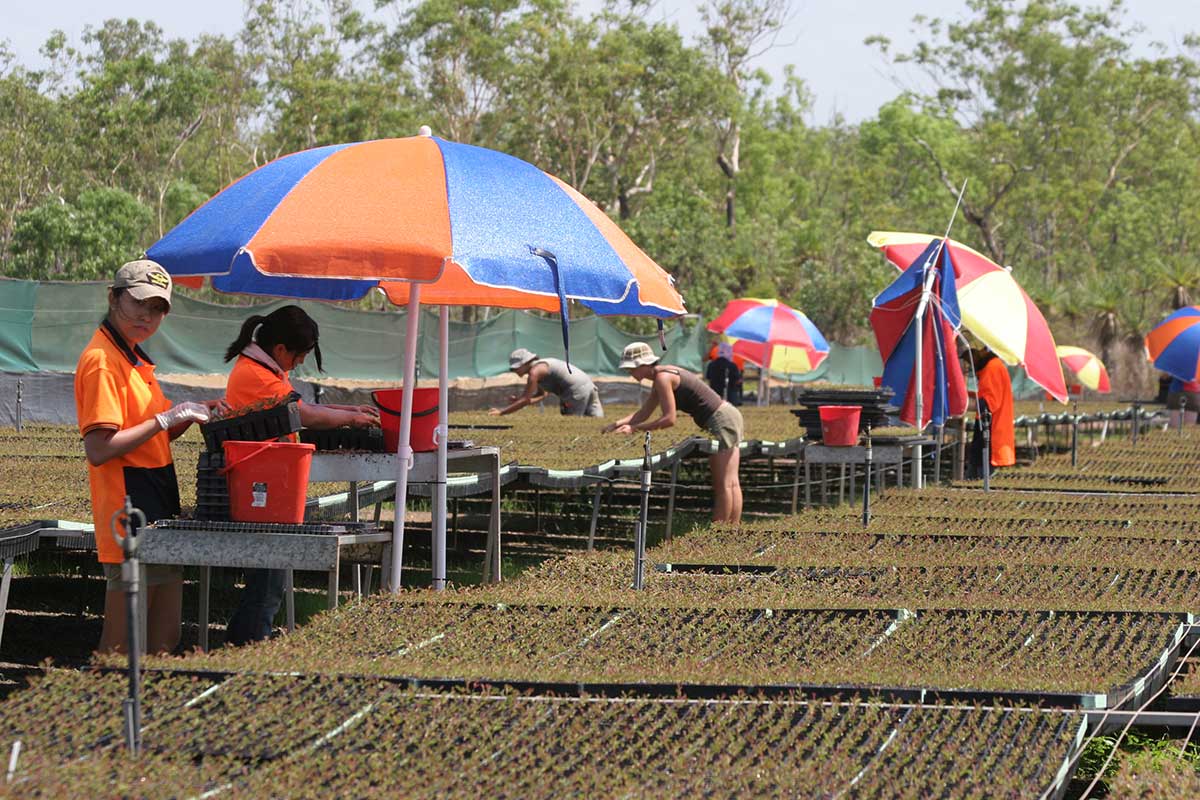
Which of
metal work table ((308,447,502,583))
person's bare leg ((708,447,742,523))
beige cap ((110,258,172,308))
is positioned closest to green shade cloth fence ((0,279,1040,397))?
person's bare leg ((708,447,742,523))

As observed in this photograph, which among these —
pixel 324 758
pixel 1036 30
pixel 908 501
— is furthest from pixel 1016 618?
pixel 1036 30

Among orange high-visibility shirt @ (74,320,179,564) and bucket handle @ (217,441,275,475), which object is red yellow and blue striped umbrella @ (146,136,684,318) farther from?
bucket handle @ (217,441,275,475)

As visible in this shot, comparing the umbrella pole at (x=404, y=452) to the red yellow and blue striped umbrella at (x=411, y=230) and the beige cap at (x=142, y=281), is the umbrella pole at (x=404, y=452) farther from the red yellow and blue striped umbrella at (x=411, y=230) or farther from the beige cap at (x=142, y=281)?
the beige cap at (x=142, y=281)

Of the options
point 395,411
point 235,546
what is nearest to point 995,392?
point 395,411

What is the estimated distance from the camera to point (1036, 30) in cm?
5381

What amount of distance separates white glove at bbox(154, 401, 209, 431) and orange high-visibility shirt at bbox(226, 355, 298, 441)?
71cm

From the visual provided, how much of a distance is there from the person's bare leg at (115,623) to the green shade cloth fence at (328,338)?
1218 centimetres

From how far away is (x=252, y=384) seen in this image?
229 inches

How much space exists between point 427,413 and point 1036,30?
51624 mm

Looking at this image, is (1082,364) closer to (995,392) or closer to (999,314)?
(995,392)

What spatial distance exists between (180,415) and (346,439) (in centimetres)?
141

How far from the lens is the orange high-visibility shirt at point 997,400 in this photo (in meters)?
13.9

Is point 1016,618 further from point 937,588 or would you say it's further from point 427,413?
point 427,413

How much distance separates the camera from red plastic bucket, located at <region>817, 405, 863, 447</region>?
10.9 m
